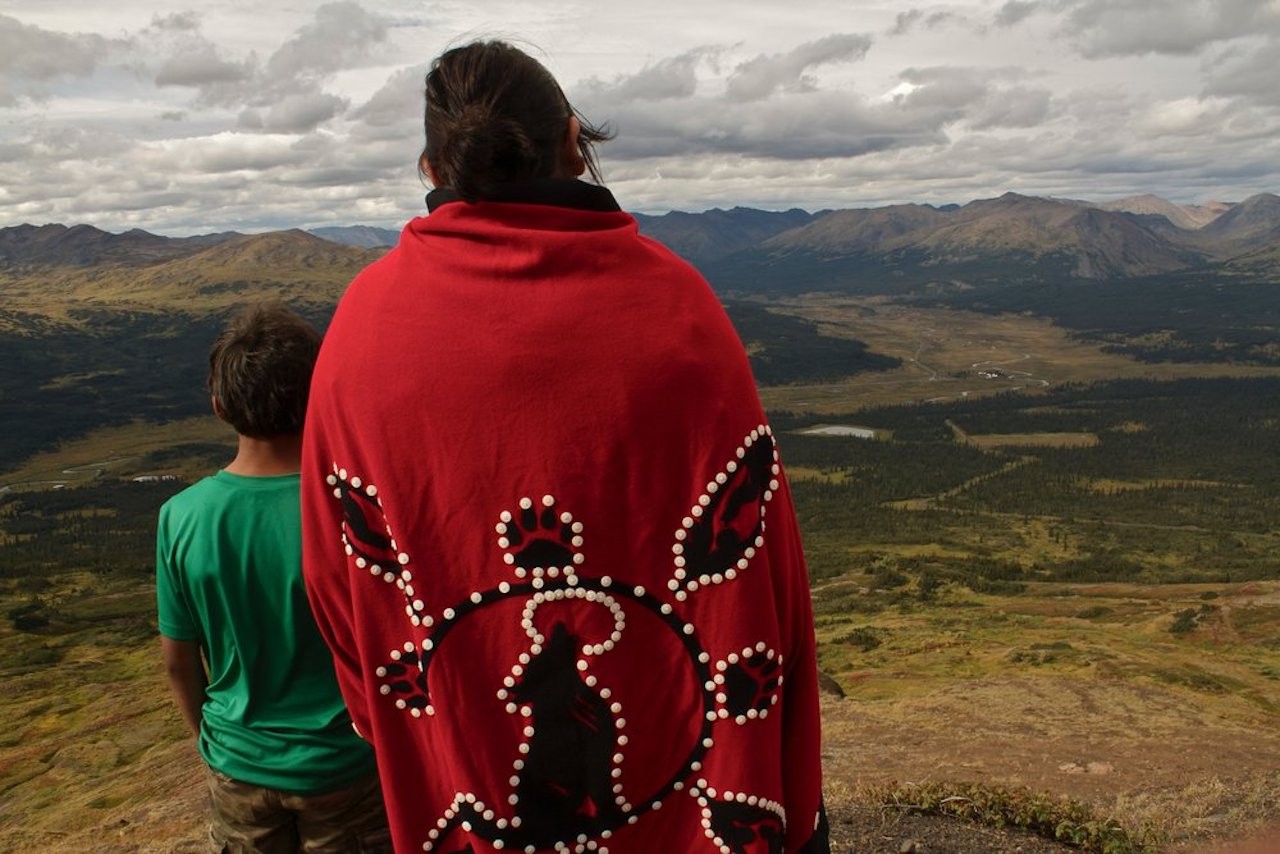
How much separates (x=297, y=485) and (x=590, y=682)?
3.79 feet

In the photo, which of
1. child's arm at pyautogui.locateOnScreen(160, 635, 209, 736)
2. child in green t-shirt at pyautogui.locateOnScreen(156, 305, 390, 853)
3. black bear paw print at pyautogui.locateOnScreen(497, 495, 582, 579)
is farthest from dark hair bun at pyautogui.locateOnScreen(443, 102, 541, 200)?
child's arm at pyautogui.locateOnScreen(160, 635, 209, 736)

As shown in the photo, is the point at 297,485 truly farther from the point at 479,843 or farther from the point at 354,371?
the point at 479,843

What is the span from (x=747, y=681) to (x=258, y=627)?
4.98 feet

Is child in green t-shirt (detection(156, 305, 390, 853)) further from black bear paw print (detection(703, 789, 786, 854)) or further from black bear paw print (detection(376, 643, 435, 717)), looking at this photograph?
black bear paw print (detection(703, 789, 786, 854))

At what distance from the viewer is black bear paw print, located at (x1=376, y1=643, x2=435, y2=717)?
243 cm

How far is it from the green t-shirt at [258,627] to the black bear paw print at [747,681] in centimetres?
126

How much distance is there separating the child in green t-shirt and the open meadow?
13.4 feet

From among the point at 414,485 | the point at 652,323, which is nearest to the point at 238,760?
the point at 414,485

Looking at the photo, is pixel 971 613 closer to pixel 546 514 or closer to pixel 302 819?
pixel 302 819

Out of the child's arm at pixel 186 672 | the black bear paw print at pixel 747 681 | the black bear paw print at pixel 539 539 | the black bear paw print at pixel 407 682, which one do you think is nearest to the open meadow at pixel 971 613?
the black bear paw print at pixel 747 681

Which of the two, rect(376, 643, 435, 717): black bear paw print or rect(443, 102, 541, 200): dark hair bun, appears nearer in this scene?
rect(443, 102, 541, 200): dark hair bun

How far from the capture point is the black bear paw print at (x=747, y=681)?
2.35 meters

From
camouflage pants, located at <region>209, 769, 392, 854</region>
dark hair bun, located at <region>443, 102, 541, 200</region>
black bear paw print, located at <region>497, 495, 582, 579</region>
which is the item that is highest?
dark hair bun, located at <region>443, 102, 541, 200</region>

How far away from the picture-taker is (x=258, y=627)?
2.92 metres
